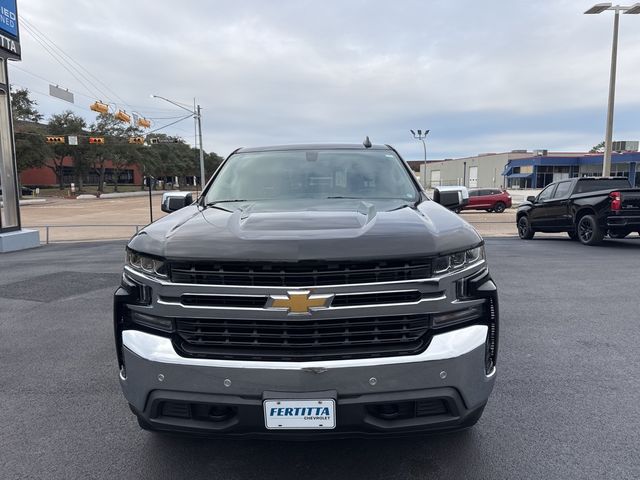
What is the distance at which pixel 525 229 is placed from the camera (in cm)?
1427

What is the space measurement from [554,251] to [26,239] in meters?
13.3

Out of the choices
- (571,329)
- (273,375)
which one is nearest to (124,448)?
(273,375)

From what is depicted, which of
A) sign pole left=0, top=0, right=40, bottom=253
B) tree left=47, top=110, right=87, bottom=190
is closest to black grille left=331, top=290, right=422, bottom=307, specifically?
sign pole left=0, top=0, right=40, bottom=253

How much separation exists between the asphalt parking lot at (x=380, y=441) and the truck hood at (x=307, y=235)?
125 cm

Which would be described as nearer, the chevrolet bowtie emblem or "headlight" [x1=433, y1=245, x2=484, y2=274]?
the chevrolet bowtie emblem

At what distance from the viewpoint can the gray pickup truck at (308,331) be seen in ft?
7.16

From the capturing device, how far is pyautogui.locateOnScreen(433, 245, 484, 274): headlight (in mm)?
2311

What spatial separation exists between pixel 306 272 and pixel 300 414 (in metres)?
0.64

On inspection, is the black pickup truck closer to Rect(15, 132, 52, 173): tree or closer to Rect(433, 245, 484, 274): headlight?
Rect(433, 245, 484, 274): headlight

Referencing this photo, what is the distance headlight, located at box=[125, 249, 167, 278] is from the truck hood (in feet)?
0.12

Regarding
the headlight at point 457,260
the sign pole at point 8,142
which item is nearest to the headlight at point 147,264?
the headlight at point 457,260

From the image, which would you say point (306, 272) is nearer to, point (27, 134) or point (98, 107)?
point (98, 107)

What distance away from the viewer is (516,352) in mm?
4410

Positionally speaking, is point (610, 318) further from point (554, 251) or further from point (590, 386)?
point (554, 251)
